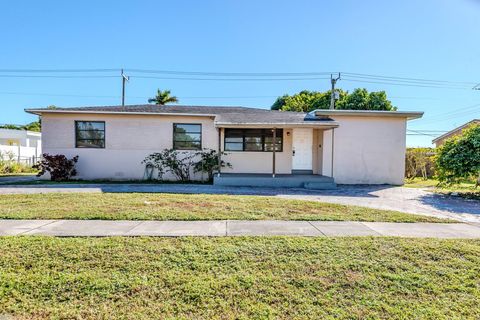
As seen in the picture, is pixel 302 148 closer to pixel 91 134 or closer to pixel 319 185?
pixel 319 185

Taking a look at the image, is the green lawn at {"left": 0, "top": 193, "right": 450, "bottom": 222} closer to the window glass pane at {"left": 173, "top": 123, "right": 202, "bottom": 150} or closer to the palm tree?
the window glass pane at {"left": 173, "top": 123, "right": 202, "bottom": 150}

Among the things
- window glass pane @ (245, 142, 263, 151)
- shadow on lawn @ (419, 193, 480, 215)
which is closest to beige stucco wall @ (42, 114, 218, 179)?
window glass pane @ (245, 142, 263, 151)

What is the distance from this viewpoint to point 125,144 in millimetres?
12836

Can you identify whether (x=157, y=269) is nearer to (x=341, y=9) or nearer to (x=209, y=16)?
(x=341, y=9)

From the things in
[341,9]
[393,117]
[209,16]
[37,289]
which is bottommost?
[37,289]

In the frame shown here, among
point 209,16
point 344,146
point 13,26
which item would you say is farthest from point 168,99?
point 344,146

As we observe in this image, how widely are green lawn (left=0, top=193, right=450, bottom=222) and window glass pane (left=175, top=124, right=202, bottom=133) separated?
5596 millimetres

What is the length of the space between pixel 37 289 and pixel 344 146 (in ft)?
40.1

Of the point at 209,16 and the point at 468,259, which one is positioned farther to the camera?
the point at 209,16

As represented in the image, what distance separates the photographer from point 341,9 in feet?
34.0

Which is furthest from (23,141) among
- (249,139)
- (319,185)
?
(319,185)

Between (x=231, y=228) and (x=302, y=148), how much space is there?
9.50 meters

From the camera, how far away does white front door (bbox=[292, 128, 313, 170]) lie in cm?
1359

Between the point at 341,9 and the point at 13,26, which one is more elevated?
the point at 13,26
